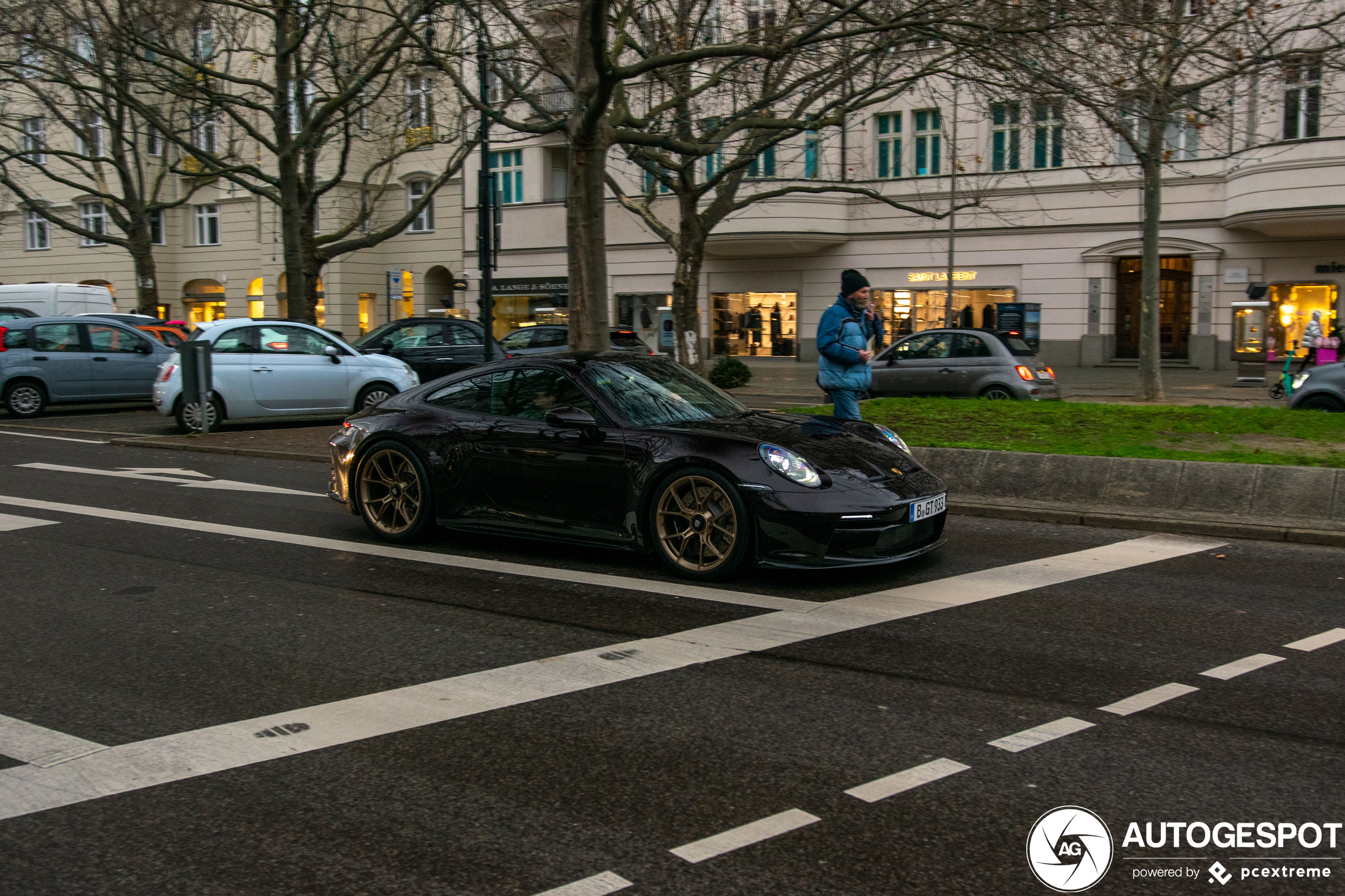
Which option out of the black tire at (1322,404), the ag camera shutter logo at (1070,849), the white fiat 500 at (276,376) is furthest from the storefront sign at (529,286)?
the ag camera shutter logo at (1070,849)

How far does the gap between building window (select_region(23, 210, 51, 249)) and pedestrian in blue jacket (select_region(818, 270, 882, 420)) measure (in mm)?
51427

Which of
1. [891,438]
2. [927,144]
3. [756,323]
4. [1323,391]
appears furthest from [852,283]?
[756,323]

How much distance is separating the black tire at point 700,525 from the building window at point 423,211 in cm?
3929

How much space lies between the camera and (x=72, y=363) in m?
19.7

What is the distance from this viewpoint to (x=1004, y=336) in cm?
1825

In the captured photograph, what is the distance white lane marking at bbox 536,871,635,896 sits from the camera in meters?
3.22

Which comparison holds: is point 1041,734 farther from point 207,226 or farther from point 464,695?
point 207,226

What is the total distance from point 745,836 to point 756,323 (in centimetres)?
3559

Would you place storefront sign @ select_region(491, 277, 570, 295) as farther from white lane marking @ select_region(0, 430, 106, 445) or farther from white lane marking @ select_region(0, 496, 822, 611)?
white lane marking @ select_region(0, 496, 822, 611)

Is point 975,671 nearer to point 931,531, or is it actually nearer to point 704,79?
point 931,531

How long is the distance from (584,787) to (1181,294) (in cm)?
3314

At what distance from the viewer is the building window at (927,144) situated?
115 ft

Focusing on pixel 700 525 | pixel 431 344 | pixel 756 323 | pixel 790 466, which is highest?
pixel 756 323

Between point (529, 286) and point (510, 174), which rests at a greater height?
point (510, 174)
